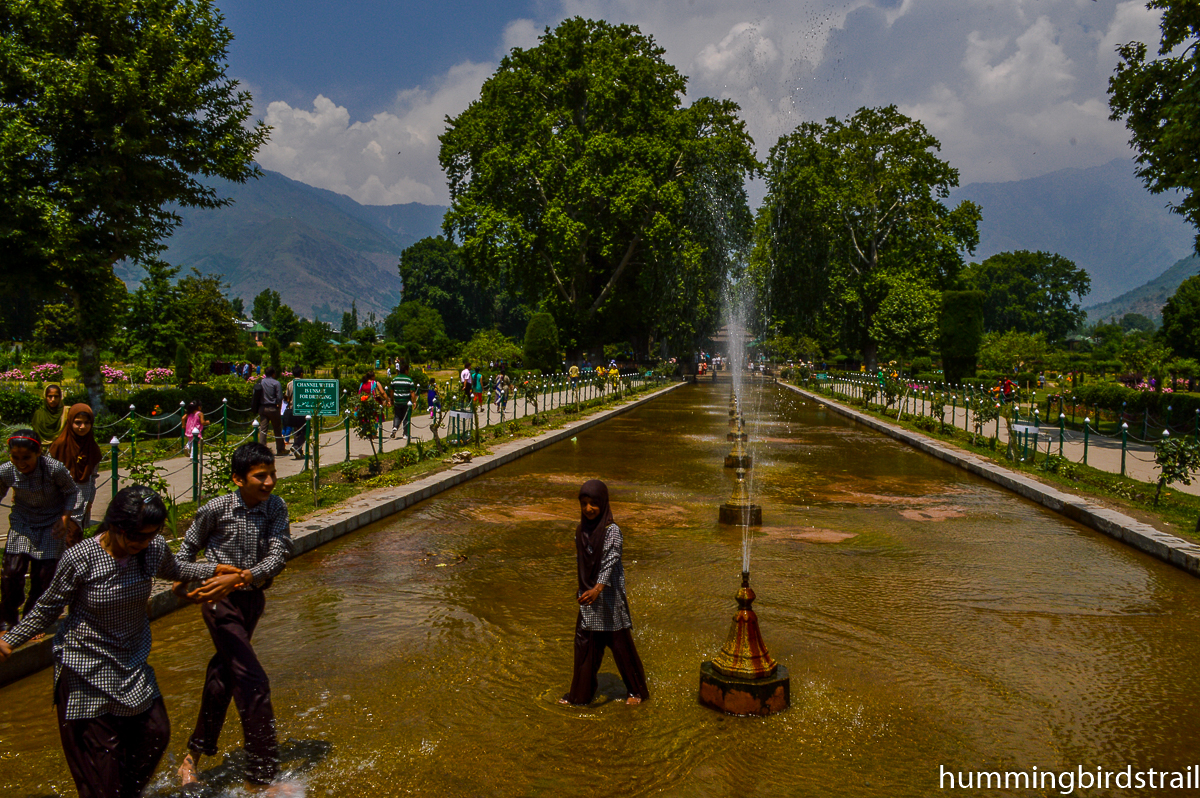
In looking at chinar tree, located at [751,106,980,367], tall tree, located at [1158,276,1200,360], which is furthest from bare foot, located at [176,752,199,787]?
tall tree, located at [1158,276,1200,360]

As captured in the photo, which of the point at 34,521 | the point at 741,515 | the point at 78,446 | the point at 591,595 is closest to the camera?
the point at 591,595

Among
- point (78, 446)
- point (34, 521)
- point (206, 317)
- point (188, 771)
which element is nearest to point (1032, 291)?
point (206, 317)

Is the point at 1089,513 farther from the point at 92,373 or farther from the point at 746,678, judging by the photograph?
the point at 92,373

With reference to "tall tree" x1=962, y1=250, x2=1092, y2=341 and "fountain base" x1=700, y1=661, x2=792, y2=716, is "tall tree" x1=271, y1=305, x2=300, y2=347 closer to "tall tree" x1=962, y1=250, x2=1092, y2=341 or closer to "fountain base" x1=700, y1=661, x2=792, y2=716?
"tall tree" x1=962, y1=250, x2=1092, y2=341

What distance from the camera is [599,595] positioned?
4.09m

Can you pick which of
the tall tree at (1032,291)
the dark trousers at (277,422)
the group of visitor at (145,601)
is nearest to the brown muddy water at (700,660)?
the group of visitor at (145,601)

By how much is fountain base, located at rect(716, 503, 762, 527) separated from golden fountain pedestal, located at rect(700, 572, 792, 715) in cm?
460

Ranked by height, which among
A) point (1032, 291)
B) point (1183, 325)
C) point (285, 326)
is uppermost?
point (1032, 291)

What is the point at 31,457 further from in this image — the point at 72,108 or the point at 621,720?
the point at 72,108

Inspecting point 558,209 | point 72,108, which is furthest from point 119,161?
point 558,209

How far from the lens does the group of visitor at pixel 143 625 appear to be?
2.87m

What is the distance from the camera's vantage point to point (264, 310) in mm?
121438

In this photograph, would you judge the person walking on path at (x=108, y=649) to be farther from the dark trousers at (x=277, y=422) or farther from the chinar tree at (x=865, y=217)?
the chinar tree at (x=865, y=217)

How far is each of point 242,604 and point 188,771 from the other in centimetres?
74
